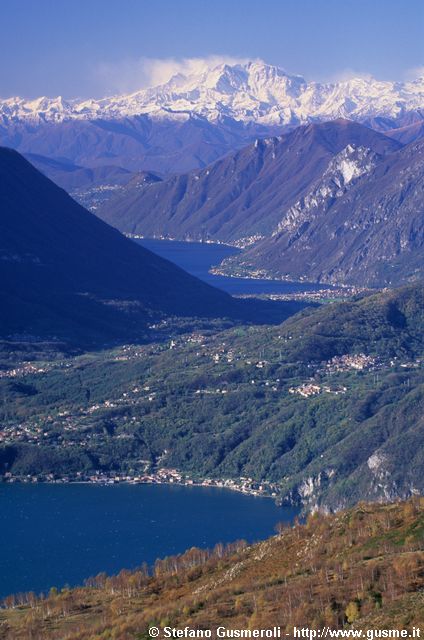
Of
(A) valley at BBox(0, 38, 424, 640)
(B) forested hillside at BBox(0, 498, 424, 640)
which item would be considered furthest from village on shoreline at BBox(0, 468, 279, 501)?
(B) forested hillside at BBox(0, 498, 424, 640)

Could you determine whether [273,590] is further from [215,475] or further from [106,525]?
[215,475]

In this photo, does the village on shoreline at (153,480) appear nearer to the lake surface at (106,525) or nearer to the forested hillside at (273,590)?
the lake surface at (106,525)

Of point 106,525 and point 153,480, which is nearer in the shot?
point 106,525

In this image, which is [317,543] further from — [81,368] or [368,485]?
[81,368]

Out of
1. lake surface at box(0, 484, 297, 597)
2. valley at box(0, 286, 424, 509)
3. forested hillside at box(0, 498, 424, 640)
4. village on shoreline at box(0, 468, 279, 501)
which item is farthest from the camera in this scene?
village on shoreline at box(0, 468, 279, 501)

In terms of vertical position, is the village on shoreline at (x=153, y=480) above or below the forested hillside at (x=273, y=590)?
below

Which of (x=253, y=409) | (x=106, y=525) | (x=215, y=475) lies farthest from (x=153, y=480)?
(x=253, y=409)

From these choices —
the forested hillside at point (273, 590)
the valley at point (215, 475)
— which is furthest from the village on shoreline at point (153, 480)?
the forested hillside at point (273, 590)

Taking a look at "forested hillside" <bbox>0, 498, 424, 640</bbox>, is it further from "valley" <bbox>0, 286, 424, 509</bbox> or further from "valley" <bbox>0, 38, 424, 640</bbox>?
"valley" <bbox>0, 286, 424, 509</bbox>
